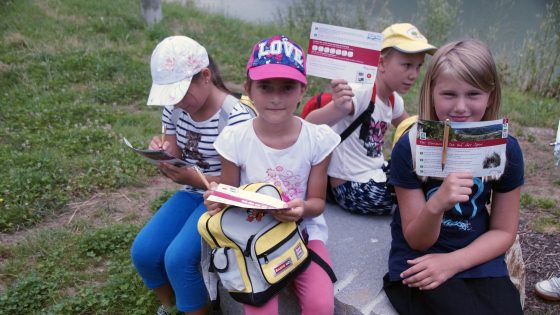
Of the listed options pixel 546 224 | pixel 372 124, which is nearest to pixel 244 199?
pixel 372 124

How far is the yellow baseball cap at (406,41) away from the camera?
2702mm

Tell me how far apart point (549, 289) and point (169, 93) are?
2089 mm

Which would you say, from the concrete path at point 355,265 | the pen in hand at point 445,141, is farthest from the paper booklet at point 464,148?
the concrete path at point 355,265

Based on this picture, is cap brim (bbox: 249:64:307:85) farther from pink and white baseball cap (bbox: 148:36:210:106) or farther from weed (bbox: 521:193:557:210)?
weed (bbox: 521:193:557:210)

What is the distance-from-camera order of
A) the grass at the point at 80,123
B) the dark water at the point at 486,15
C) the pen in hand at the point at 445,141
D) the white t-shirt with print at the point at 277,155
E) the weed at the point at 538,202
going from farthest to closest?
the dark water at the point at 486,15, the weed at the point at 538,202, the grass at the point at 80,123, the white t-shirt with print at the point at 277,155, the pen in hand at the point at 445,141

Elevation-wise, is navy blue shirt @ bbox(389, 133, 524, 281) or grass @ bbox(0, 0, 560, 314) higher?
navy blue shirt @ bbox(389, 133, 524, 281)

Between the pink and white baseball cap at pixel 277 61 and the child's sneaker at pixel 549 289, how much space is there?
63.9 inches

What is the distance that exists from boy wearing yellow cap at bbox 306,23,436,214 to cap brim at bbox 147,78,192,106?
2.28ft

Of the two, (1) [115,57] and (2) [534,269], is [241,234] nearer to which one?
(2) [534,269]

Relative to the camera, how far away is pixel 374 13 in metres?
10.2

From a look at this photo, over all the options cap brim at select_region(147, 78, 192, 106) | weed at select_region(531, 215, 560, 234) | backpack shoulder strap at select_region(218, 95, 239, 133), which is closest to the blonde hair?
backpack shoulder strap at select_region(218, 95, 239, 133)

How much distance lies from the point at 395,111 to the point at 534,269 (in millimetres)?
1156

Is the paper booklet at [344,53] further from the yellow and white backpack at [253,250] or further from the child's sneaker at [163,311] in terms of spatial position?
the child's sneaker at [163,311]

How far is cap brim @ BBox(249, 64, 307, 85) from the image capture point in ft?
7.07
